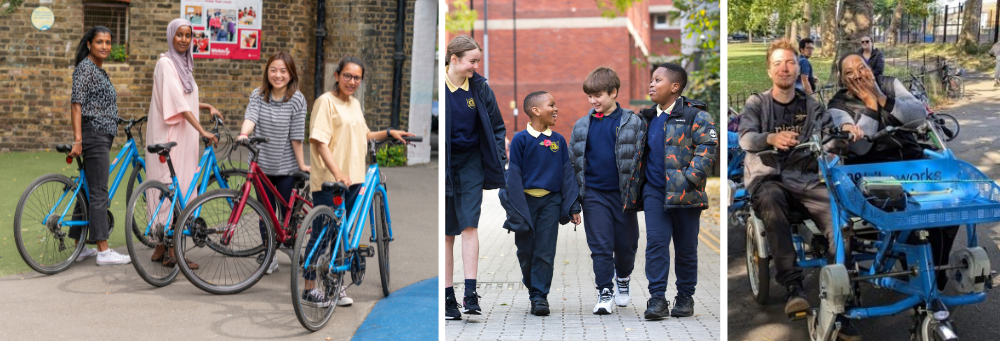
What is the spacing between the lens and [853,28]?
10.8 ft

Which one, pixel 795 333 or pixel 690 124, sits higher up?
pixel 690 124

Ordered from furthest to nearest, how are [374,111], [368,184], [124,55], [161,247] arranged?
[124,55] → [374,111] → [161,247] → [368,184]

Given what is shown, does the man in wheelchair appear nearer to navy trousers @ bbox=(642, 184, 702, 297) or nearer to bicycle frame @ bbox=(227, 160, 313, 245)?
navy trousers @ bbox=(642, 184, 702, 297)

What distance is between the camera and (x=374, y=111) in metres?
11.7

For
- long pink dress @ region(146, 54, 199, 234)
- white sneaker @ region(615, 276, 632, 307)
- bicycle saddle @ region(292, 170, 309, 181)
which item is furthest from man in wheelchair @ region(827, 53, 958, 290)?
long pink dress @ region(146, 54, 199, 234)

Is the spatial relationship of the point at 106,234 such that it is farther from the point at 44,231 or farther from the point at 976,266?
the point at 976,266

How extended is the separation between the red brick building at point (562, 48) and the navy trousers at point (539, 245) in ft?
1.03

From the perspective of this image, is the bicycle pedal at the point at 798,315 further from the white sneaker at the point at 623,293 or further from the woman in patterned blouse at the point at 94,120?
the woman in patterned blouse at the point at 94,120

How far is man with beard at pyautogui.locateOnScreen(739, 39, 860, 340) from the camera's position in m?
3.29

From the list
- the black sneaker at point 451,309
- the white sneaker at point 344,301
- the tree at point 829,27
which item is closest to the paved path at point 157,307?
the white sneaker at point 344,301

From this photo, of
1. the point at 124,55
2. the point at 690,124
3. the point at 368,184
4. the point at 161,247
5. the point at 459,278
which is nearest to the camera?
the point at 690,124

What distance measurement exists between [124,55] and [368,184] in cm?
955

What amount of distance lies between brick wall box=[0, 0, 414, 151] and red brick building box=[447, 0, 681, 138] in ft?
27.7

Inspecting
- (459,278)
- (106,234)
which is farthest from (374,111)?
(459,278)
